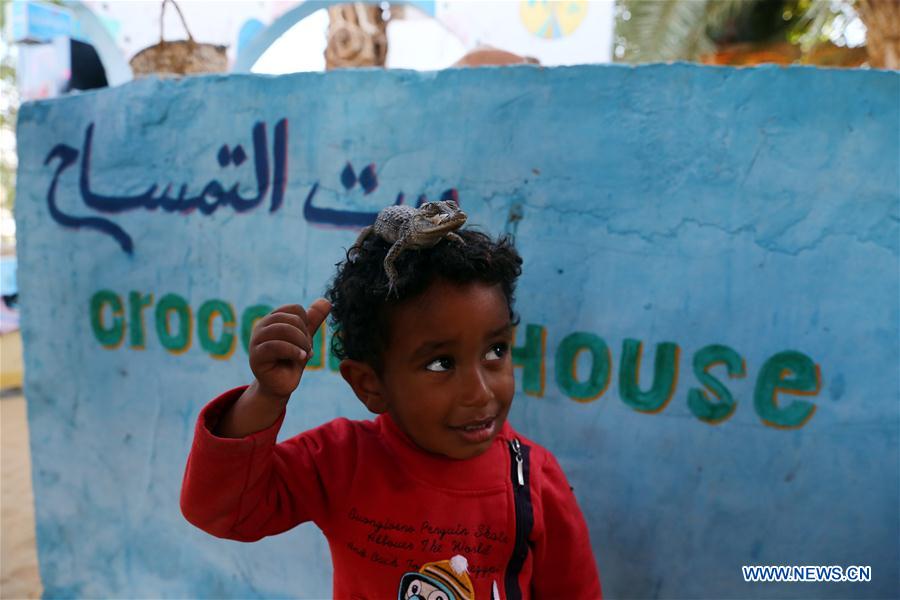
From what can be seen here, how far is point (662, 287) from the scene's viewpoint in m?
1.62

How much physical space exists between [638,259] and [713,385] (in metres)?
0.38

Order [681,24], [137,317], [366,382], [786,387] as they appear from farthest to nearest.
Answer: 1. [681,24]
2. [137,317]
3. [786,387]
4. [366,382]

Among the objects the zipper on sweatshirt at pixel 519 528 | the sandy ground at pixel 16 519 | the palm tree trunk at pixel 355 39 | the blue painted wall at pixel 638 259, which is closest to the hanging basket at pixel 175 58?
the blue painted wall at pixel 638 259

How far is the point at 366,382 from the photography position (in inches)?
46.8

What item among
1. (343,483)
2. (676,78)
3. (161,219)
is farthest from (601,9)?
(343,483)

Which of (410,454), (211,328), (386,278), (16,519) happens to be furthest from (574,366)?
(16,519)

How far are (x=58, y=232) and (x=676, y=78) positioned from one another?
2176 millimetres

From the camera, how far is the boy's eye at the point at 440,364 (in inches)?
42.6

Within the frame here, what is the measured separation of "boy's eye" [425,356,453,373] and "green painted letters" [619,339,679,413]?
0.73 metres

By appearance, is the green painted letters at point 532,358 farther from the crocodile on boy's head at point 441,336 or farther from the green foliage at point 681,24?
the green foliage at point 681,24

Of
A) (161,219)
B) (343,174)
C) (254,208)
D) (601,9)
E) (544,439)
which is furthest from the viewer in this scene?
(601,9)

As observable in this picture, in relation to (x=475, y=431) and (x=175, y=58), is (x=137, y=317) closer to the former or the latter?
(x=175, y=58)

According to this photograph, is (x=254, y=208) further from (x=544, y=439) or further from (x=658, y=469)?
(x=658, y=469)

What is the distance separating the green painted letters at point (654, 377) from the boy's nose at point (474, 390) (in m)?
0.70
